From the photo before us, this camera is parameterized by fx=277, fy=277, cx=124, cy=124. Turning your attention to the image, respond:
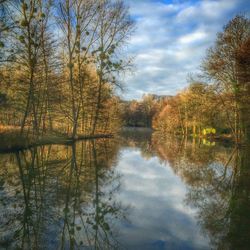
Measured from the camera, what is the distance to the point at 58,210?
5.03 m

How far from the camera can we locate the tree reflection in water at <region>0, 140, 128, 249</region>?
381cm

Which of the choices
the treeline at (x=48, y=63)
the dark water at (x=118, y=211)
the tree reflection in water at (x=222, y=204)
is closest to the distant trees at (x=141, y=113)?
the treeline at (x=48, y=63)

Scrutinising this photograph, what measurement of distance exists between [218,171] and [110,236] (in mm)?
7726

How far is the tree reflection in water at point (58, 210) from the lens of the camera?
3809 millimetres

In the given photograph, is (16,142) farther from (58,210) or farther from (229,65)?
(229,65)

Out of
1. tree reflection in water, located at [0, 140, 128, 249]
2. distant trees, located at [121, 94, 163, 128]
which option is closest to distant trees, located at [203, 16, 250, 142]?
tree reflection in water, located at [0, 140, 128, 249]

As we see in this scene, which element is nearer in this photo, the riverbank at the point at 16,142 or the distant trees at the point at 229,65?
the riverbank at the point at 16,142

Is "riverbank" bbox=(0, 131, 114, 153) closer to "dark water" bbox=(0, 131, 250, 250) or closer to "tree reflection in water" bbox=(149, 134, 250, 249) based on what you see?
"dark water" bbox=(0, 131, 250, 250)

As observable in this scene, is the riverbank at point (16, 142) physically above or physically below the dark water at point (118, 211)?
above

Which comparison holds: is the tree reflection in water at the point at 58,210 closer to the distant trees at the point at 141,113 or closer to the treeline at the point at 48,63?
the treeline at the point at 48,63

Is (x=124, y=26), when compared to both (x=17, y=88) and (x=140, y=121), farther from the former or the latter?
(x=140, y=121)

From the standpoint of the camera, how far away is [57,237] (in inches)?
153

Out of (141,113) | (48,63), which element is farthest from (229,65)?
(141,113)

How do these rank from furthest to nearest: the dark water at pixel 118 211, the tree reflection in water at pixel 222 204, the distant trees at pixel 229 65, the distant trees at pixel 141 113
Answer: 1. the distant trees at pixel 141 113
2. the distant trees at pixel 229 65
3. the tree reflection in water at pixel 222 204
4. the dark water at pixel 118 211
